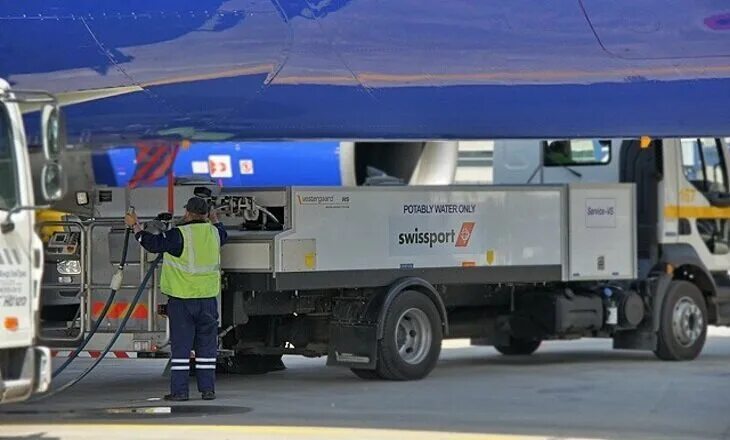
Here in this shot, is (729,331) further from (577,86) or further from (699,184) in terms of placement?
(577,86)

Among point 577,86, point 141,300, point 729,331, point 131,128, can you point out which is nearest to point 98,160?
point 141,300

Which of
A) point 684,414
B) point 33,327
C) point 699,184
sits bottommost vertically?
point 684,414

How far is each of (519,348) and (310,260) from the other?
5.54m

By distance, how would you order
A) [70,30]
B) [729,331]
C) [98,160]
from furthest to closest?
1. [729,331]
2. [98,160]
3. [70,30]

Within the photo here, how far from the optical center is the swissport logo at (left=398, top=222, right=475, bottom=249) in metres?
15.8

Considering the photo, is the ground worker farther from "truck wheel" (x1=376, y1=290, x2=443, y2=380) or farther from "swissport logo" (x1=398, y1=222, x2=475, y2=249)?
"swissport logo" (x1=398, y1=222, x2=475, y2=249)

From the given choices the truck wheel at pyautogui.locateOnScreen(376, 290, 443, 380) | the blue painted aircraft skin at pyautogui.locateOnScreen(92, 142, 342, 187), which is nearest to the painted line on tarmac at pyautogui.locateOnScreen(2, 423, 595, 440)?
the truck wheel at pyautogui.locateOnScreen(376, 290, 443, 380)

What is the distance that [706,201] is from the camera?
62.3 feet

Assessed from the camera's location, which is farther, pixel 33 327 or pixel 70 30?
pixel 70 30

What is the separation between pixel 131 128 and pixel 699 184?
8817mm

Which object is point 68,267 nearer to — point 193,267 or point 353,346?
point 193,267

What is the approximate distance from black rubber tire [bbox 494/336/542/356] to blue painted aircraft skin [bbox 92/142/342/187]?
2909mm

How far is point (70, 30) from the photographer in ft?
38.0

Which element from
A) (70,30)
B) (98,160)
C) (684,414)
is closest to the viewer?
(70,30)
